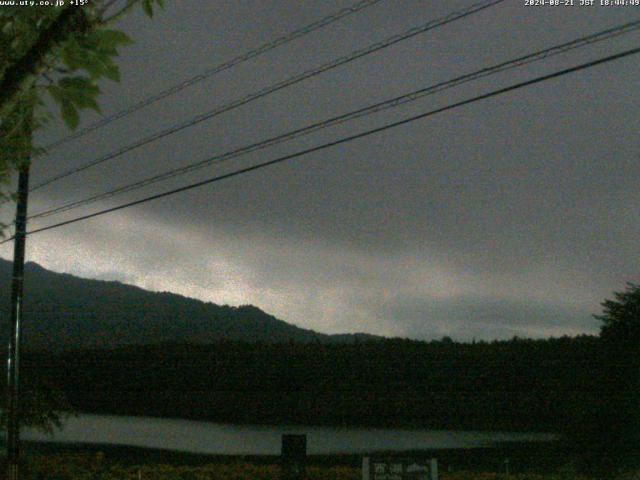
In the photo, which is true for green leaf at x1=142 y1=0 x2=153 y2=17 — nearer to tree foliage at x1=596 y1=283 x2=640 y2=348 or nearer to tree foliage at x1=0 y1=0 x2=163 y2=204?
tree foliage at x1=0 y1=0 x2=163 y2=204

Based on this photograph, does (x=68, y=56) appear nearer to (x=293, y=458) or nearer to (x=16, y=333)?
(x=293, y=458)

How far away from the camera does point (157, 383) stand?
6222 cm

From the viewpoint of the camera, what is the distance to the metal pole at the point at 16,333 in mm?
15539

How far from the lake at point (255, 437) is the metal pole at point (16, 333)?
14608 millimetres

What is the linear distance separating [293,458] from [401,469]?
2.69 meters

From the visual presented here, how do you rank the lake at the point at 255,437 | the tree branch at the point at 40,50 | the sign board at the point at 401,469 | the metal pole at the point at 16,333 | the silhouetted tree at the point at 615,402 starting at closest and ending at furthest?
the tree branch at the point at 40,50
the sign board at the point at 401,469
the silhouetted tree at the point at 615,402
the metal pole at the point at 16,333
the lake at the point at 255,437

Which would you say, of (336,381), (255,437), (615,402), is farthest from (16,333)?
(336,381)

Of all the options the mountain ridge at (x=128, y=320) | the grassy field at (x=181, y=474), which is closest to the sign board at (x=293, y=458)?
the grassy field at (x=181, y=474)

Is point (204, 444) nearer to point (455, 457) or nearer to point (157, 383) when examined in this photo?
point (455, 457)

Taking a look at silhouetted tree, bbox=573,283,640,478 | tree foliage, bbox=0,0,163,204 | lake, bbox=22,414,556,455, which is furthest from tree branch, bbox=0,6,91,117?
lake, bbox=22,414,556,455

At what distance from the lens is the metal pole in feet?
51.0

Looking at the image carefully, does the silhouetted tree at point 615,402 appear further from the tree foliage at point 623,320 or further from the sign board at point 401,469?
the sign board at point 401,469

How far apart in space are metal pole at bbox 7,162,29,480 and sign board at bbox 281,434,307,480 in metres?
6.33

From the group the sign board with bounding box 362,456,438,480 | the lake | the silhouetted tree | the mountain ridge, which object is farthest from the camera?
the mountain ridge
